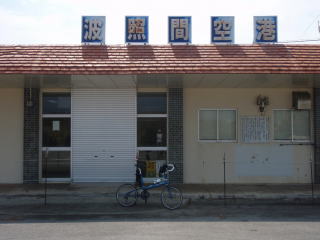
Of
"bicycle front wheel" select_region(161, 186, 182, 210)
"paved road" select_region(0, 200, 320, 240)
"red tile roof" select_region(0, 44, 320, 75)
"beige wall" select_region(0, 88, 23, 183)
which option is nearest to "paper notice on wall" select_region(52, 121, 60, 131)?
"beige wall" select_region(0, 88, 23, 183)

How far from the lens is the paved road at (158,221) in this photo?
768 cm

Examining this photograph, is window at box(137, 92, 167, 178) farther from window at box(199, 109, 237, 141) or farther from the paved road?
the paved road

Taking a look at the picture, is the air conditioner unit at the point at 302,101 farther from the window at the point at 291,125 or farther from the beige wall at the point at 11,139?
the beige wall at the point at 11,139

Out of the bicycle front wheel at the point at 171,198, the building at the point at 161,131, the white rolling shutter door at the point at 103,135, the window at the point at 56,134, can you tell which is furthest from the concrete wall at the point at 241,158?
the window at the point at 56,134

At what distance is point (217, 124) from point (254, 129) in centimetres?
134

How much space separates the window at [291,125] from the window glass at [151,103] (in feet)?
13.4

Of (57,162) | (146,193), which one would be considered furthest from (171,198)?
(57,162)

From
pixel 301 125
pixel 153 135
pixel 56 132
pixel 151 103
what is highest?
pixel 151 103

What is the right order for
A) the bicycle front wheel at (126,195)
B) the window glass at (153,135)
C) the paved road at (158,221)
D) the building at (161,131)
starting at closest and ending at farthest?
the paved road at (158,221) → the bicycle front wheel at (126,195) → the building at (161,131) → the window glass at (153,135)

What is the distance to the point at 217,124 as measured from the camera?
14.1 m

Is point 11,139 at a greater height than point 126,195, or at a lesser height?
greater

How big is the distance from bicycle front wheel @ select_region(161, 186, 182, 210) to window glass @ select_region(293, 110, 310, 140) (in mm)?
5975

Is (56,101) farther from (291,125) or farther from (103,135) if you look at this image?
(291,125)

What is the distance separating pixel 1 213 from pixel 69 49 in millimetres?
5733
